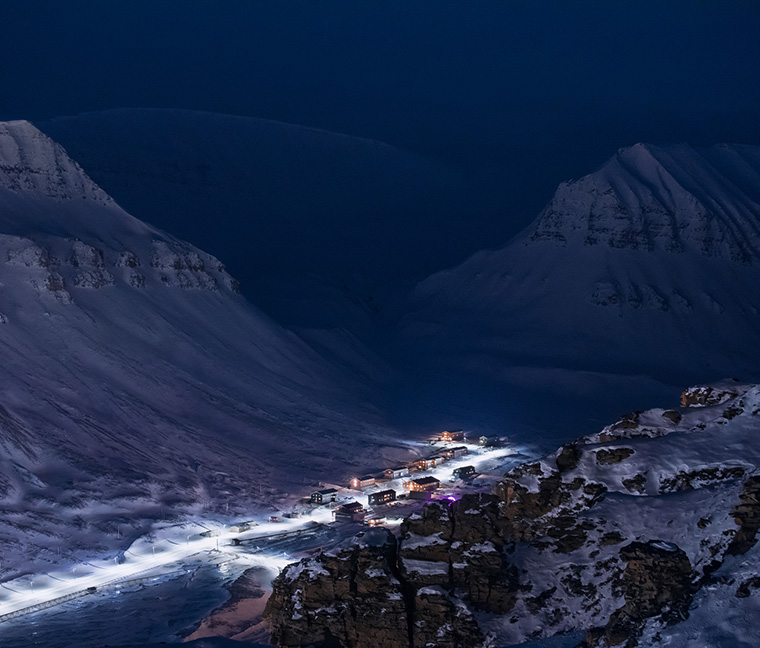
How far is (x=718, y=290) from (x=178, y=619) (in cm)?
7318

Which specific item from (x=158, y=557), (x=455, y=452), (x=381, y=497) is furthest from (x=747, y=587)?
(x=455, y=452)

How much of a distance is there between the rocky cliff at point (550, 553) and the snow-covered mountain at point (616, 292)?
5002 cm

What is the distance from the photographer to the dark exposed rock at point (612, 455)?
80.6ft

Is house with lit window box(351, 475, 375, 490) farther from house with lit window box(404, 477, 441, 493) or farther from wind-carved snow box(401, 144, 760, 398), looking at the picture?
wind-carved snow box(401, 144, 760, 398)

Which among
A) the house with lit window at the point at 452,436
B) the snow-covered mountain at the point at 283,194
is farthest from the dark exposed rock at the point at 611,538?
the snow-covered mountain at the point at 283,194

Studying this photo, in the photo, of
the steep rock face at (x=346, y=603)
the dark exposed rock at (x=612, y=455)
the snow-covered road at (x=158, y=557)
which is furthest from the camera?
the snow-covered road at (x=158, y=557)

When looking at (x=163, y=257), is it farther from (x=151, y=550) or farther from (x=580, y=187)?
(x=580, y=187)

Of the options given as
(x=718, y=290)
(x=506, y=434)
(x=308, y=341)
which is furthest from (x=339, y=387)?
(x=718, y=290)

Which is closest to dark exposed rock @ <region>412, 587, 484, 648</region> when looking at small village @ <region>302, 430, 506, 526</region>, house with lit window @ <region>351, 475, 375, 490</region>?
small village @ <region>302, 430, 506, 526</region>

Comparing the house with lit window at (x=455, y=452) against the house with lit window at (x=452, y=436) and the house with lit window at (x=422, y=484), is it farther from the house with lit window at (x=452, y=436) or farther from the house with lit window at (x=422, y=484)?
the house with lit window at (x=422, y=484)

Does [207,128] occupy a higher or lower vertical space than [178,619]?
higher

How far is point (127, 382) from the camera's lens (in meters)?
55.1

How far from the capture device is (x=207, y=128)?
16762 centimetres

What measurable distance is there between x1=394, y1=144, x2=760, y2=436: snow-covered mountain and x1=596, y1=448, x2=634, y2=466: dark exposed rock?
4960 centimetres
